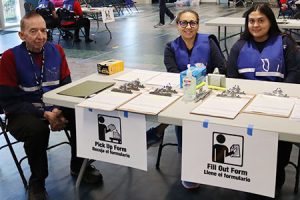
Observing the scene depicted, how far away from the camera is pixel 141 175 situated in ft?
9.46

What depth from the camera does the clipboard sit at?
231 centimetres

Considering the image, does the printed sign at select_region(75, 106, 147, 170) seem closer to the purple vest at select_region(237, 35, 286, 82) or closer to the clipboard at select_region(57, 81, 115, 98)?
the clipboard at select_region(57, 81, 115, 98)

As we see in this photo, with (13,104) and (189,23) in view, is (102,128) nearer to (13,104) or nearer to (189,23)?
(13,104)

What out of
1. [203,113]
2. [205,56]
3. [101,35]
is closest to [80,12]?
[101,35]

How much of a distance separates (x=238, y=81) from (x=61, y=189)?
136 centimetres

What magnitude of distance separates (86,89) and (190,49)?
844mm

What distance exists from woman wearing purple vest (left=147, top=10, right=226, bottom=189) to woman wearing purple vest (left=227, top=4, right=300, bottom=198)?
8.5 inches

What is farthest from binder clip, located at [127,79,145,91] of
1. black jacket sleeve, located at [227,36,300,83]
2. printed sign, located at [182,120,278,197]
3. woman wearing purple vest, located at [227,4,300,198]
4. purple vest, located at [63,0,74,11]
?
purple vest, located at [63,0,74,11]

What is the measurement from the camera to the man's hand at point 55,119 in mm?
2498

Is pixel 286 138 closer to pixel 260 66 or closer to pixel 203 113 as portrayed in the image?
pixel 203 113

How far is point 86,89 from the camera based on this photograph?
7.86 feet

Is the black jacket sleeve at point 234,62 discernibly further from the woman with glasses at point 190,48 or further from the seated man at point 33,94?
the seated man at point 33,94

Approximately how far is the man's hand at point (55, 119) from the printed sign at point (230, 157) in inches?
37.5

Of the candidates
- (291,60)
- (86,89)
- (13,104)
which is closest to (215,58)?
(291,60)
